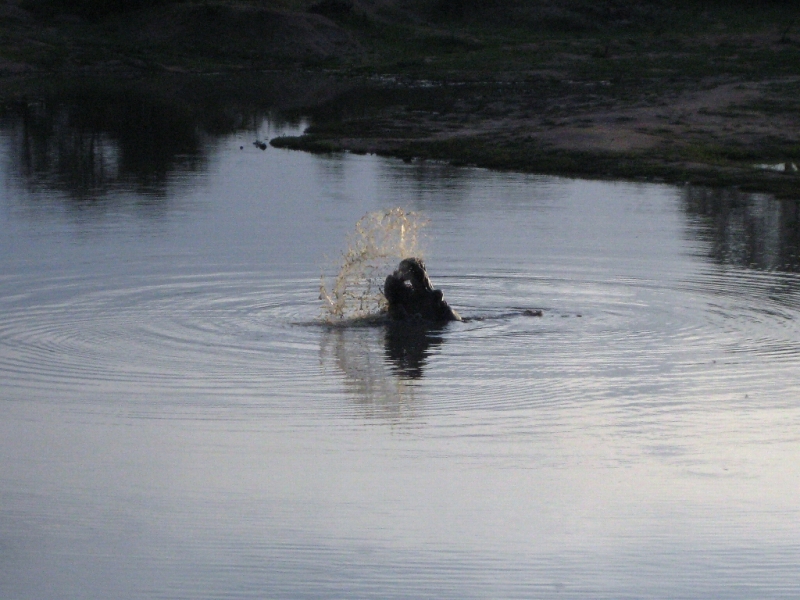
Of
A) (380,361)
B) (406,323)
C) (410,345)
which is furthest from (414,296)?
(380,361)

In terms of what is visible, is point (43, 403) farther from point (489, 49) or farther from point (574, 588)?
point (489, 49)

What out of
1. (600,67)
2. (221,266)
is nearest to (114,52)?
(600,67)

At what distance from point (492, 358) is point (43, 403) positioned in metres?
4.20

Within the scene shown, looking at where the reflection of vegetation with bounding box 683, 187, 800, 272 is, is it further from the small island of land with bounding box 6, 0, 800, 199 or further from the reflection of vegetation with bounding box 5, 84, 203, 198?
the reflection of vegetation with bounding box 5, 84, 203, 198

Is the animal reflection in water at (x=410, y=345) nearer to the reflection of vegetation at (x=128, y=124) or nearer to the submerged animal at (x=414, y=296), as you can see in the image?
the submerged animal at (x=414, y=296)

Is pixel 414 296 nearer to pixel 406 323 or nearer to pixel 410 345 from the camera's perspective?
pixel 406 323

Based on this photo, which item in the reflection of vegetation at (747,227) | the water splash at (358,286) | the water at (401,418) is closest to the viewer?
the water at (401,418)

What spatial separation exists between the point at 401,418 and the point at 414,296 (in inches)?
163

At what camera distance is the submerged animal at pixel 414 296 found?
15.4 metres

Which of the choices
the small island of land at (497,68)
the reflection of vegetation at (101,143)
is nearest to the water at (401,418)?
the reflection of vegetation at (101,143)

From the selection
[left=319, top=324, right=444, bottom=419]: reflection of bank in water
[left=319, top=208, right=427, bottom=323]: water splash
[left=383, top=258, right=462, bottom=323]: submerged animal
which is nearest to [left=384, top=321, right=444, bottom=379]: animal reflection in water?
[left=319, top=324, right=444, bottom=419]: reflection of bank in water

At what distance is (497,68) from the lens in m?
66.4

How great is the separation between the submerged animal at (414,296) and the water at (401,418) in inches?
10.7

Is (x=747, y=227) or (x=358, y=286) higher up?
(x=747, y=227)
